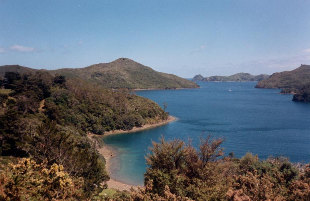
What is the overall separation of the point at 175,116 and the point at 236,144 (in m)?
41.0

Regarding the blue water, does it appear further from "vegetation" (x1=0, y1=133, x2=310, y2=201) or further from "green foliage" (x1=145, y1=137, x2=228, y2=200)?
"vegetation" (x1=0, y1=133, x2=310, y2=201)

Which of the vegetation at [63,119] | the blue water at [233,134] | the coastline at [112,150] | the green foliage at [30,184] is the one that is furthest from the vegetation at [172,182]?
the blue water at [233,134]

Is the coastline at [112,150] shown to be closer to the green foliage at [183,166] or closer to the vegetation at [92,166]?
the vegetation at [92,166]

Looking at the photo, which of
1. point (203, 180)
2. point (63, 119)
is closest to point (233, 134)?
point (63, 119)

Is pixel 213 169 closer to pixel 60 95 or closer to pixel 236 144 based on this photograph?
pixel 236 144

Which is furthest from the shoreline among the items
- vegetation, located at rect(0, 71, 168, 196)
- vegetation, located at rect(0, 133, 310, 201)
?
vegetation, located at rect(0, 133, 310, 201)

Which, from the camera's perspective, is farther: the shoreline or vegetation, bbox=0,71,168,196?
the shoreline

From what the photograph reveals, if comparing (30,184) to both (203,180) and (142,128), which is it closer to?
(203,180)

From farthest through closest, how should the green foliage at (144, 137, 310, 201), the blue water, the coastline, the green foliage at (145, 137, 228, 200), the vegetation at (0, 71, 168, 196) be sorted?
the blue water
the coastline
the vegetation at (0, 71, 168, 196)
the green foliage at (145, 137, 228, 200)
the green foliage at (144, 137, 310, 201)

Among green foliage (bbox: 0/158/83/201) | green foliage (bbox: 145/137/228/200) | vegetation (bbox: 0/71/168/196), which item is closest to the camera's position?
green foliage (bbox: 0/158/83/201)

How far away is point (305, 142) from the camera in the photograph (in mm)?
64062

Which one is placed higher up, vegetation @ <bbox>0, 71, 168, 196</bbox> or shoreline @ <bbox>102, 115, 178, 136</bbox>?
vegetation @ <bbox>0, 71, 168, 196</bbox>

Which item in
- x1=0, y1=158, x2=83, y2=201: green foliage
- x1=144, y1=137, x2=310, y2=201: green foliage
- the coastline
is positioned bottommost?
the coastline

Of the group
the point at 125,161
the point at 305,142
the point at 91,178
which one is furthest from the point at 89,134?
the point at 305,142
